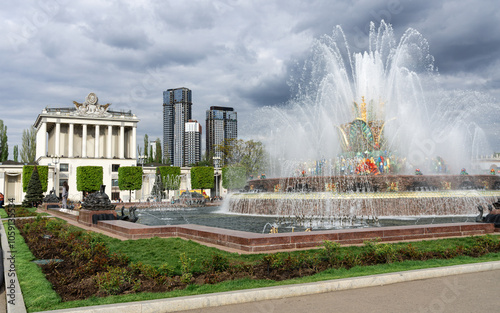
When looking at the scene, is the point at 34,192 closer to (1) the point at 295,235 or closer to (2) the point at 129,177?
(2) the point at 129,177

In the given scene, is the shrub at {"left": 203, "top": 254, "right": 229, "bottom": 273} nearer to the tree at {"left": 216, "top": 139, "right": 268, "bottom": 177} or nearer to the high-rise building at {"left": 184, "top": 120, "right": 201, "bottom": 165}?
the tree at {"left": 216, "top": 139, "right": 268, "bottom": 177}

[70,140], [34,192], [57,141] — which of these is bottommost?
[34,192]

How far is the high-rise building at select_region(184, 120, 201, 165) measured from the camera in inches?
6270

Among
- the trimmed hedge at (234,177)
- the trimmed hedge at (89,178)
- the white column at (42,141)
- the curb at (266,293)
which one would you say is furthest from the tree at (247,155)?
the curb at (266,293)

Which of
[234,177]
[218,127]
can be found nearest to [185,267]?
[234,177]

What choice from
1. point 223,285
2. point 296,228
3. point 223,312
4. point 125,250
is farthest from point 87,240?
point 296,228

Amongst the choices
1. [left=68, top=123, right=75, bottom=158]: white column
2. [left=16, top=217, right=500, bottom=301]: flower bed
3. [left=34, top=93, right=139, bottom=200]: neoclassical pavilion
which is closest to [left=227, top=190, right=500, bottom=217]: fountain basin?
[left=16, top=217, right=500, bottom=301]: flower bed

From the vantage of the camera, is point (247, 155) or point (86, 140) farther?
point (86, 140)

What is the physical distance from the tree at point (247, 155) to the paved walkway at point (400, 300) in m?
66.6

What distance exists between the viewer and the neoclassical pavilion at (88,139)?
3073 inches

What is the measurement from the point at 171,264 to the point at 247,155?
223 feet

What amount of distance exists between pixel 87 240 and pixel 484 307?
9551 millimetres

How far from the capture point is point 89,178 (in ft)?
196

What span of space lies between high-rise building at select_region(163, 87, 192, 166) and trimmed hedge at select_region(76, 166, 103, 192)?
10588 centimetres
